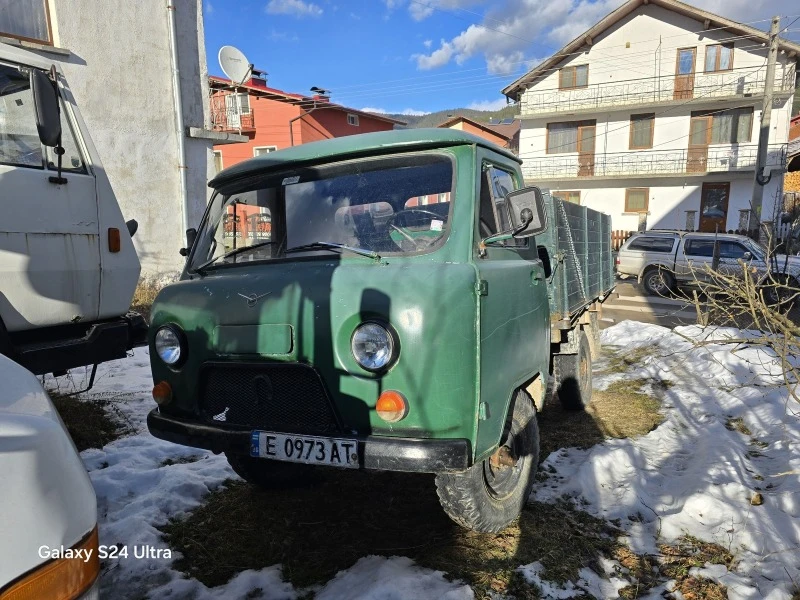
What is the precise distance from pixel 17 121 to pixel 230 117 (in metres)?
24.2

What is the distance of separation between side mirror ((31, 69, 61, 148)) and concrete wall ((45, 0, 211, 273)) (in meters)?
6.50

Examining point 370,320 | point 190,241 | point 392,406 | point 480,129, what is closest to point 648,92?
point 480,129

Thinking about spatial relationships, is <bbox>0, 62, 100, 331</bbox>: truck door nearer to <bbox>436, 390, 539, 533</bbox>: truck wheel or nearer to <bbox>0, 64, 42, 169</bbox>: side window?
<bbox>0, 64, 42, 169</bbox>: side window

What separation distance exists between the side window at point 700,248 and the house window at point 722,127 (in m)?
14.0

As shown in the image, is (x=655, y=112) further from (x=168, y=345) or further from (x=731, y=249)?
(x=168, y=345)

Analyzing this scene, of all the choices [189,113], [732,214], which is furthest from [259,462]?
[732,214]

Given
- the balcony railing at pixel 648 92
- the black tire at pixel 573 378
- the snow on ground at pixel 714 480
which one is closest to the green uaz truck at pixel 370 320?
the snow on ground at pixel 714 480

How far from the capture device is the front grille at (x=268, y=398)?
2.47 metres

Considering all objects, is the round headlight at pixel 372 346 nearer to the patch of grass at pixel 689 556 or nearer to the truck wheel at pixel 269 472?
the truck wheel at pixel 269 472

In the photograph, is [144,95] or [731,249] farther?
[731,249]

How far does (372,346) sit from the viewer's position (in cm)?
230

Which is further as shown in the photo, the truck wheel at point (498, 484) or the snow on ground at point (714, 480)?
the snow on ground at point (714, 480)

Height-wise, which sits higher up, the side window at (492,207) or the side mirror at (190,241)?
the side window at (492,207)

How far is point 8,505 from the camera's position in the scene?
107 centimetres
